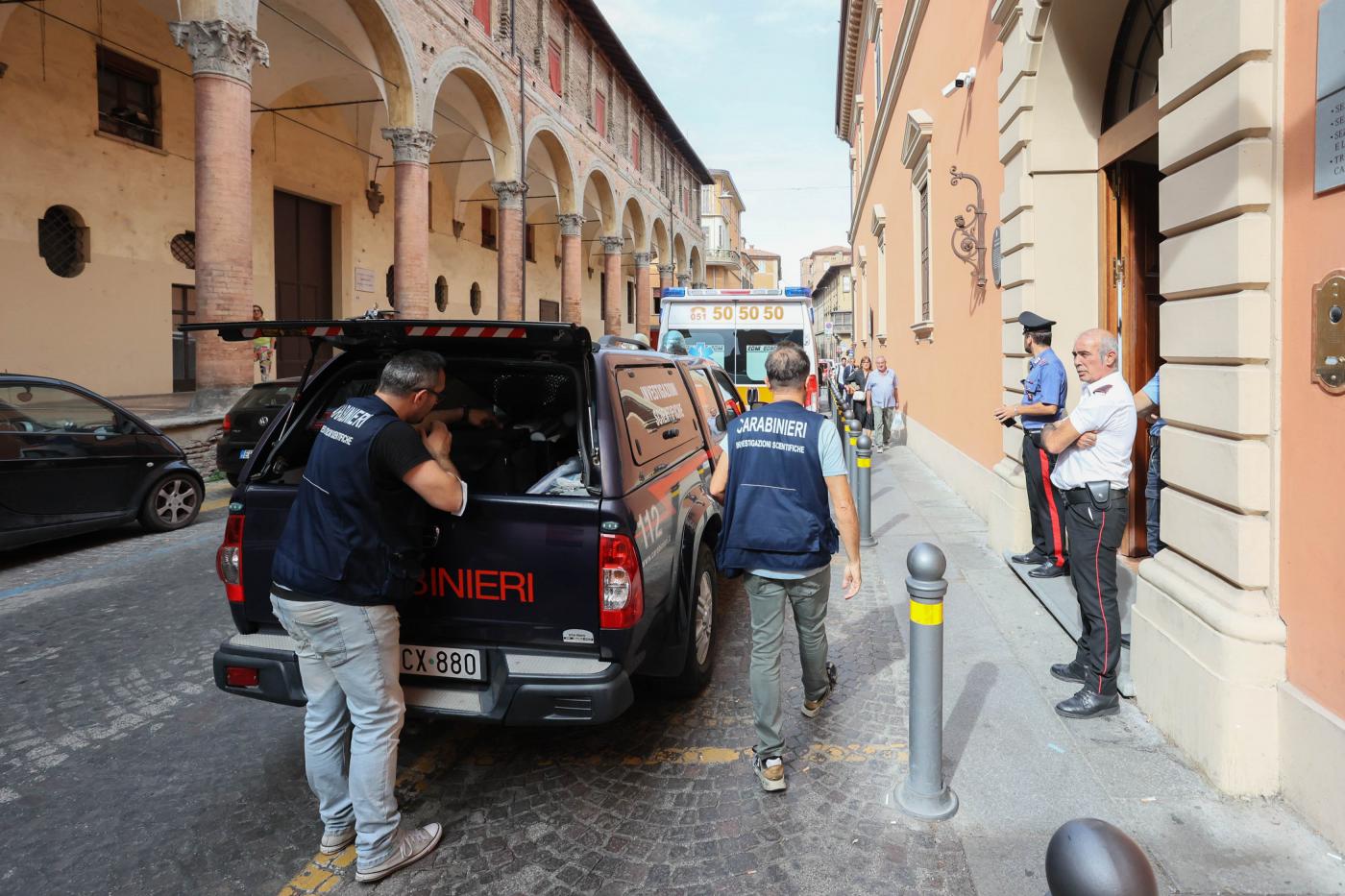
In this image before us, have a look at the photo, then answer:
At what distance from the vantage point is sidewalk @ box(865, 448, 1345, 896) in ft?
8.59

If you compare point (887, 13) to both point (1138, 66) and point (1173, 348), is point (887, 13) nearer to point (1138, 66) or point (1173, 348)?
point (1138, 66)

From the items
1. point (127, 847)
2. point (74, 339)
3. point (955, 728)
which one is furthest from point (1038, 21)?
point (74, 339)

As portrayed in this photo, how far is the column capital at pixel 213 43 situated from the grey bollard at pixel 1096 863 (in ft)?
47.8

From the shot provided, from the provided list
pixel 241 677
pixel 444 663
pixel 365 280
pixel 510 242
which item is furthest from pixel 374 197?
pixel 444 663

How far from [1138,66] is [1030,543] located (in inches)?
139

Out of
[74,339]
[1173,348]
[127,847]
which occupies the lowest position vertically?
[127,847]

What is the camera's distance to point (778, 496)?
10.8 feet

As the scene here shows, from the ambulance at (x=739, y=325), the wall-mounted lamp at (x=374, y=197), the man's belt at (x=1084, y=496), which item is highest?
the wall-mounted lamp at (x=374, y=197)

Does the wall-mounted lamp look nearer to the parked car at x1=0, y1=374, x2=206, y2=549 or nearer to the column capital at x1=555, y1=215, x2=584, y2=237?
the column capital at x1=555, y1=215, x2=584, y2=237

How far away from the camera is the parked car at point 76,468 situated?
22.0ft

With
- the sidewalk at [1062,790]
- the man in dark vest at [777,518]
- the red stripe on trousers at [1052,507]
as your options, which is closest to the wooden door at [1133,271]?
the red stripe on trousers at [1052,507]

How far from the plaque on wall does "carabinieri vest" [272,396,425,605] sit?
22.2 meters

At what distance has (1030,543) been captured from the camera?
646 centimetres

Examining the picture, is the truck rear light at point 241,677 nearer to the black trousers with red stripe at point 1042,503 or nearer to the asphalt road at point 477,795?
the asphalt road at point 477,795
